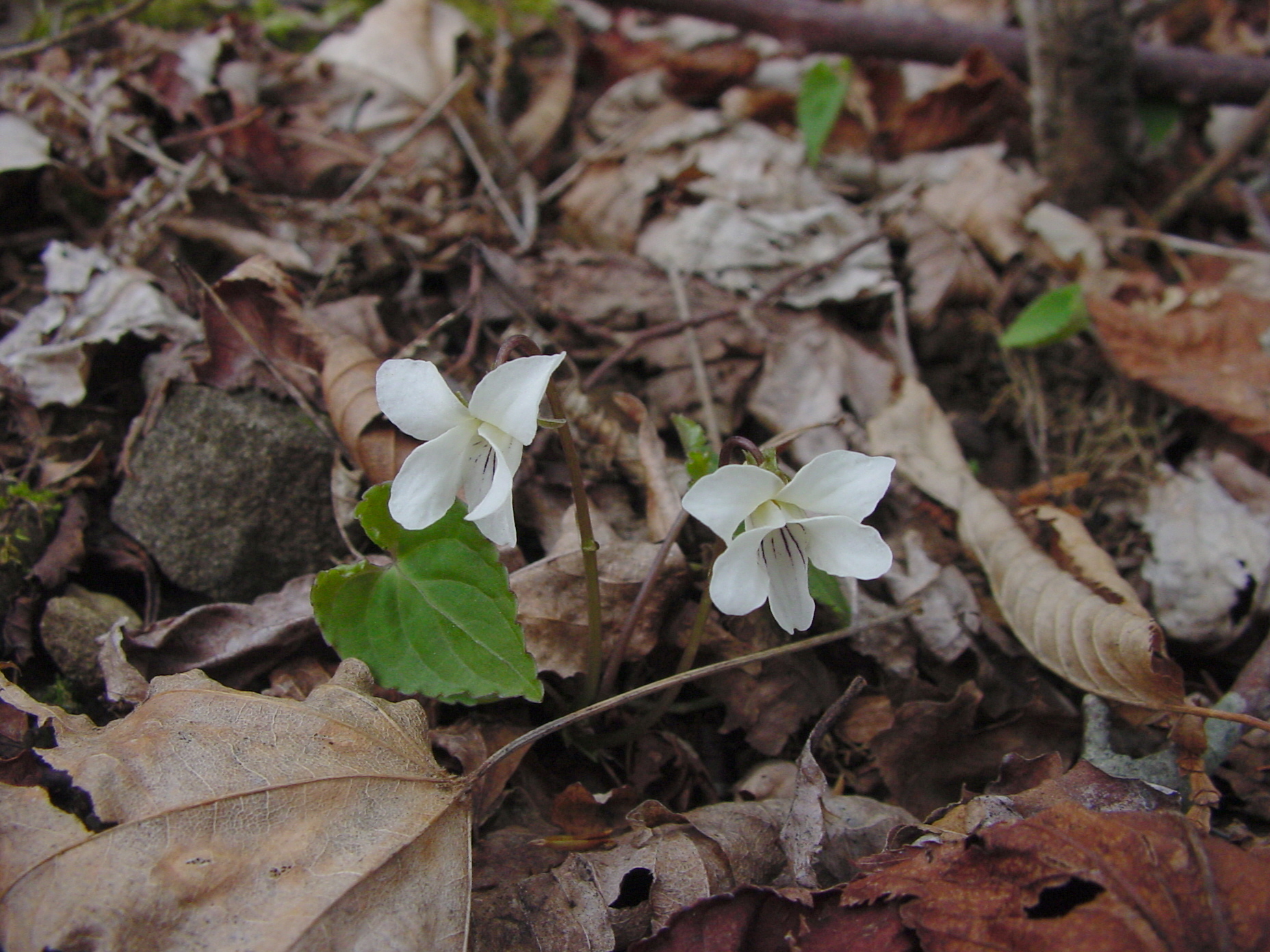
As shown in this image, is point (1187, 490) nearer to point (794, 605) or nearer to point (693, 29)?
point (794, 605)

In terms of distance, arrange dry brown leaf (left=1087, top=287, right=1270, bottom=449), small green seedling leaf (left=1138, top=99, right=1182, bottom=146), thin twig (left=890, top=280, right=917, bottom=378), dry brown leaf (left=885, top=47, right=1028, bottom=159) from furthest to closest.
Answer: dry brown leaf (left=885, top=47, right=1028, bottom=159), small green seedling leaf (left=1138, top=99, right=1182, bottom=146), thin twig (left=890, top=280, right=917, bottom=378), dry brown leaf (left=1087, top=287, right=1270, bottom=449)

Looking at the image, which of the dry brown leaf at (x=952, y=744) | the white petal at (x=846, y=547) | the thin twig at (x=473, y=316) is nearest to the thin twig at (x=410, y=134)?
the thin twig at (x=473, y=316)

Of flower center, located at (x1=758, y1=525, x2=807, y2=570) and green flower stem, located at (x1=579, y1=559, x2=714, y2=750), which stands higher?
flower center, located at (x1=758, y1=525, x2=807, y2=570)

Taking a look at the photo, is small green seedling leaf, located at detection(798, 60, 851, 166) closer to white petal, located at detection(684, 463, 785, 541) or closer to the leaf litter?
the leaf litter

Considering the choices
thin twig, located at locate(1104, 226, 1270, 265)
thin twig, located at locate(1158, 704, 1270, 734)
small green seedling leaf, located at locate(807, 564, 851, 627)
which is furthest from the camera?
thin twig, located at locate(1104, 226, 1270, 265)

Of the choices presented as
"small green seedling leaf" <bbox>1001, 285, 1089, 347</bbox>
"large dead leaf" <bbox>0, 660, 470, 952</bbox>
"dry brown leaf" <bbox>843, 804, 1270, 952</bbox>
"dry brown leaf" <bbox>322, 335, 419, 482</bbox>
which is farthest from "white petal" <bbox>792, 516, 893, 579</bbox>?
"small green seedling leaf" <bbox>1001, 285, 1089, 347</bbox>

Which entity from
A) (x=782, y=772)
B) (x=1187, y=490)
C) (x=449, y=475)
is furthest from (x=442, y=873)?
(x=1187, y=490)

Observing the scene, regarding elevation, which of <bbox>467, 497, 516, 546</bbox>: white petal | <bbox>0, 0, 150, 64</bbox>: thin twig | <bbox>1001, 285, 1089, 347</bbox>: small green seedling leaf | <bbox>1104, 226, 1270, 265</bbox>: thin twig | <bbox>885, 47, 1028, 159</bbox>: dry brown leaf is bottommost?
<bbox>1104, 226, 1270, 265</bbox>: thin twig

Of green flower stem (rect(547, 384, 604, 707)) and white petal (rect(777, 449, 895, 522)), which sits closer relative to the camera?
white petal (rect(777, 449, 895, 522))
